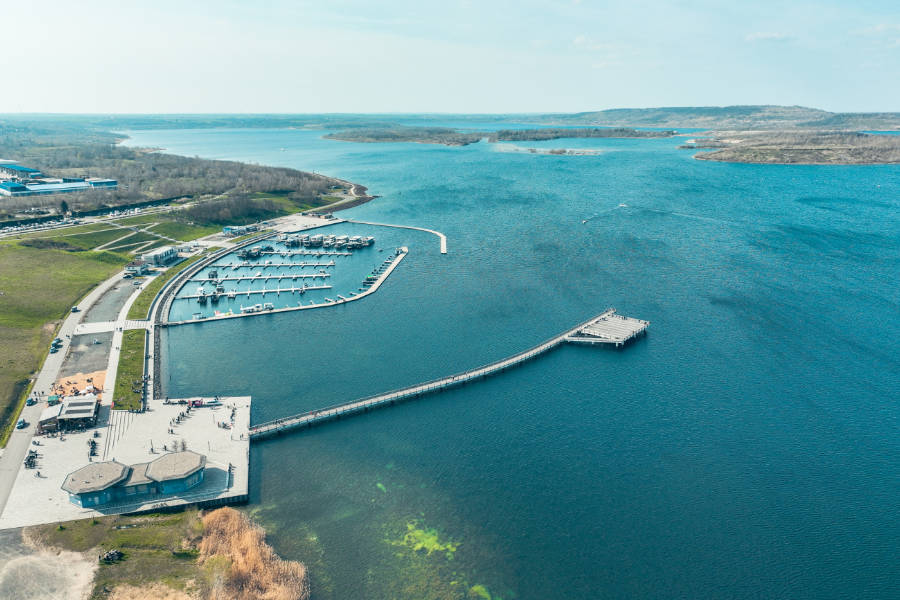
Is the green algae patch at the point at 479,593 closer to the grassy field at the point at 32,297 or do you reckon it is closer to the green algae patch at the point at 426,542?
the green algae patch at the point at 426,542

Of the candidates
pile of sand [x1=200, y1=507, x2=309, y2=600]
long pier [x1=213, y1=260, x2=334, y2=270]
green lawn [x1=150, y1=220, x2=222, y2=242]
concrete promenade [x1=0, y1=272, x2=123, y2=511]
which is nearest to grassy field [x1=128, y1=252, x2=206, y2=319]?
long pier [x1=213, y1=260, x2=334, y2=270]

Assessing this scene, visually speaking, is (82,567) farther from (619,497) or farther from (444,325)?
(444,325)

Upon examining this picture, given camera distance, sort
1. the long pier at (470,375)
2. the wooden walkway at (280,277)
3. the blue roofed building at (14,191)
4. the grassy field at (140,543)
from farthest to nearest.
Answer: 1. the blue roofed building at (14,191)
2. the wooden walkway at (280,277)
3. the long pier at (470,375)
4. the grassy field at (140,543)

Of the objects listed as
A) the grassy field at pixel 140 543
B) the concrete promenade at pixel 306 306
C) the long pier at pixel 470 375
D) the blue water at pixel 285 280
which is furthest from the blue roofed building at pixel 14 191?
the grassy field at pixel 140 543

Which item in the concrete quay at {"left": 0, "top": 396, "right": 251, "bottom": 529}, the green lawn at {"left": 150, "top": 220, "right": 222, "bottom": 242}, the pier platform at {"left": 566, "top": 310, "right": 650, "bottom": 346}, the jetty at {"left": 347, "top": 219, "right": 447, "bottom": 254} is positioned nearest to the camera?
the concrete quay at {"left": 0, "top": 396, "right": 251, "bottom": 529}

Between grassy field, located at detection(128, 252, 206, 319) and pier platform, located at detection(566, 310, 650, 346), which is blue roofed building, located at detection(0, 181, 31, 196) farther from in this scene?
pier platform, located at detection(566, 310, 650, 346)

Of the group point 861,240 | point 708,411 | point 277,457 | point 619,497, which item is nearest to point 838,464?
point 708,411
